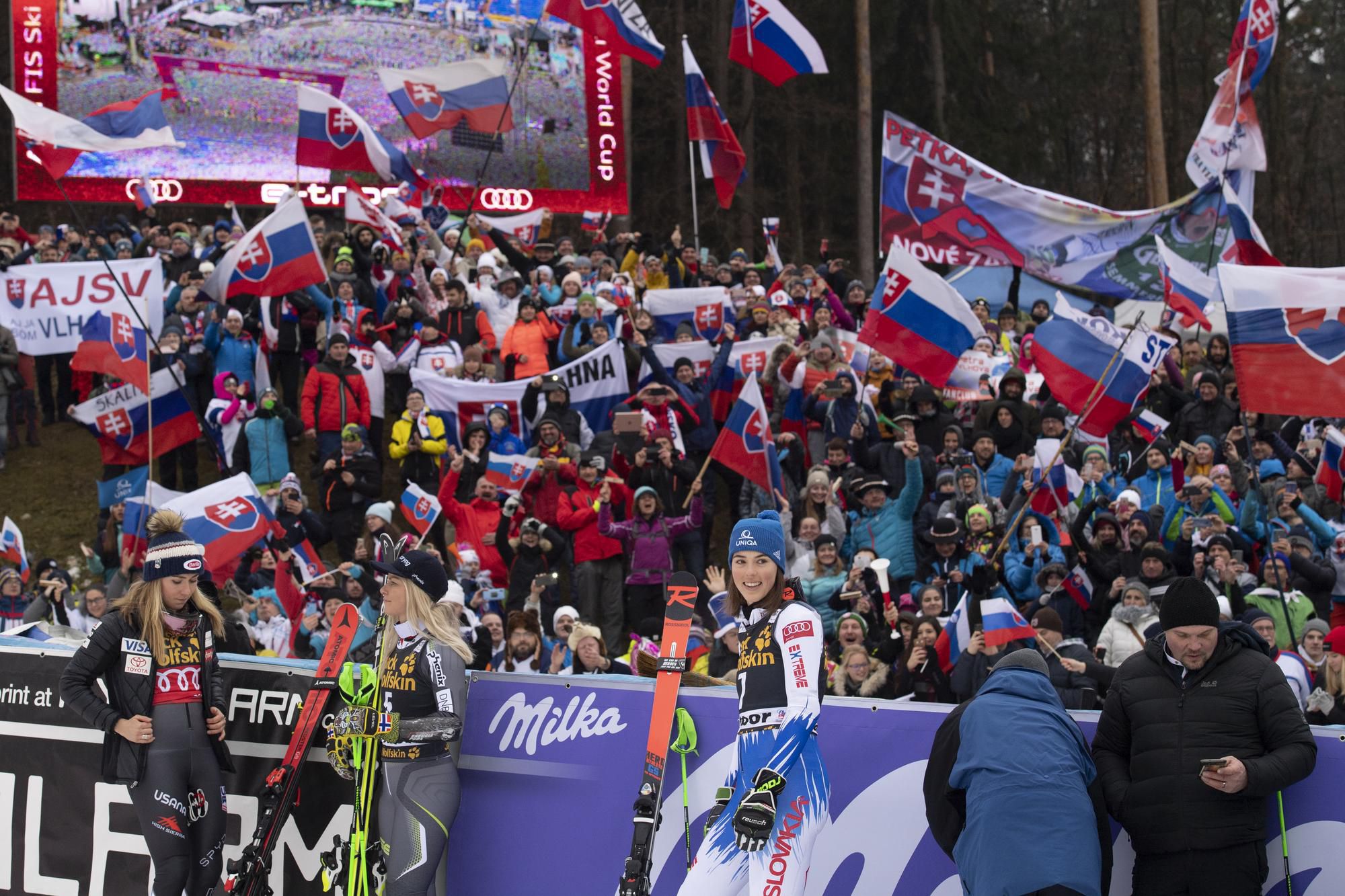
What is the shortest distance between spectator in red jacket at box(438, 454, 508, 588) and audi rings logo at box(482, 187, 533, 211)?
12.6 m

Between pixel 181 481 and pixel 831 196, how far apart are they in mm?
23733

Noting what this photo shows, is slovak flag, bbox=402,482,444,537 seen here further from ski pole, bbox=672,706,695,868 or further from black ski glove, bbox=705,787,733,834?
black ski glove, bbox=705,787,733,834

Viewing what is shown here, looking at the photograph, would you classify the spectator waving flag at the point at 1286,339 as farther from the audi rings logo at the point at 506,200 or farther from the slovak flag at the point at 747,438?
the audi rings logo at the point at 506,200

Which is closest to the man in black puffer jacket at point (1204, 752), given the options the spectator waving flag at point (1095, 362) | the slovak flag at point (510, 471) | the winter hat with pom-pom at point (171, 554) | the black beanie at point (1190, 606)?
the black beanie at point (1190, 606)

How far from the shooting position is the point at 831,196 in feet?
124

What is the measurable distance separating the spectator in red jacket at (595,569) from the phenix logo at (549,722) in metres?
→ 6.30

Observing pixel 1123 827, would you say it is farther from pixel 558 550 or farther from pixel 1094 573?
pixel 558 550

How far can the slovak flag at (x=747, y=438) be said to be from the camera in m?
13.3

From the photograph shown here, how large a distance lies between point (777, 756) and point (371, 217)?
45.5ft

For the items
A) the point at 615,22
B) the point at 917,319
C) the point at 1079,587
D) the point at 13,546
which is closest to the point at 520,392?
the point at 917,319

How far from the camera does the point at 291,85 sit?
2556cm

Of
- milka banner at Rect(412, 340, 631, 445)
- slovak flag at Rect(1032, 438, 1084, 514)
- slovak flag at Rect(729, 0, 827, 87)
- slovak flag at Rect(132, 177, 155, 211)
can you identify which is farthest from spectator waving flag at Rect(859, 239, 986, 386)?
slovak flag at Rect(132, 177, 155, 211)

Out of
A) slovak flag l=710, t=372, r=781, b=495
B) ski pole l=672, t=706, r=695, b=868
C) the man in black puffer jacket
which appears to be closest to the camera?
the man in black puffer jacket

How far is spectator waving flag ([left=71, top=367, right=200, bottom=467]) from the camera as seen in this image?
1540cm
